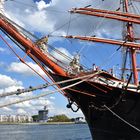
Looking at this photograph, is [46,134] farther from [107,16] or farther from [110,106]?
[110,106]

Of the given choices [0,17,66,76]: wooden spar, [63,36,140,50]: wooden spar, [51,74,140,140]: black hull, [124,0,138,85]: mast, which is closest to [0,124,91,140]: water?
[124,0,138,85]: mast

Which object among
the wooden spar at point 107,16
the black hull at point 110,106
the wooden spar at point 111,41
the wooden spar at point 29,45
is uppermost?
the wooden spar at point 107,16

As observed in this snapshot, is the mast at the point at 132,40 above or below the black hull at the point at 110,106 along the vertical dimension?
above

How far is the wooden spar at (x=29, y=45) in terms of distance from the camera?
21.6 meters

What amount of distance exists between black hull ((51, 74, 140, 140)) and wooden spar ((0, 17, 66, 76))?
597 millimetres

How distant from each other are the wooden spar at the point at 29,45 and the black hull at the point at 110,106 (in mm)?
597

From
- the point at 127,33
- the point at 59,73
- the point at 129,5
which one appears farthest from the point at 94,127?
the point at 129,5

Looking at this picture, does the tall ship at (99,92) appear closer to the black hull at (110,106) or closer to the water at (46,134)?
the black hull at (110,106)

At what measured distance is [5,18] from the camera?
2167 cm

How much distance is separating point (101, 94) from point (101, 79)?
2.98ft

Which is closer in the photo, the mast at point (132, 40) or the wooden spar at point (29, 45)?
the wooden spar at point (29, 45)

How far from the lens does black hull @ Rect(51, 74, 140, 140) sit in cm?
2367

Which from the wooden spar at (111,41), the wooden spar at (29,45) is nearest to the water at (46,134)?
the wooden spar at (111,41)

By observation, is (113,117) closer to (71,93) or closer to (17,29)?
(71,93)
